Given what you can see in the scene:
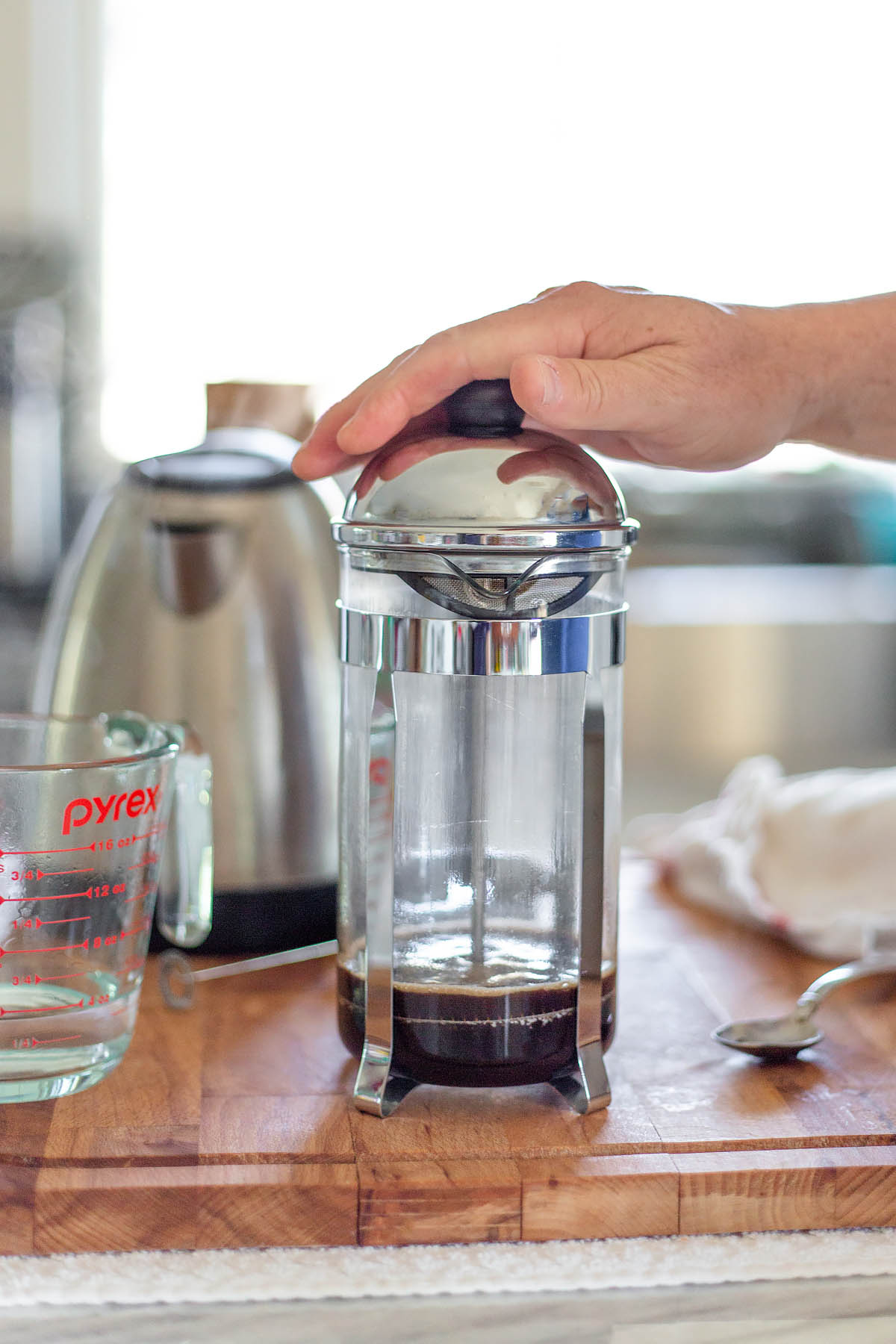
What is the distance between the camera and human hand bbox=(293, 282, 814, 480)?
55 cm

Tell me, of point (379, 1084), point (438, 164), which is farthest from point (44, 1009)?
point (438, 164)

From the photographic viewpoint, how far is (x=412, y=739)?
523 millimetres

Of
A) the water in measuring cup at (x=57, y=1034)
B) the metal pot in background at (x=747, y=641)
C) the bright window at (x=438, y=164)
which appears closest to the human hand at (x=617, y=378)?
the water in measuring cup at (x=57, y=1034)

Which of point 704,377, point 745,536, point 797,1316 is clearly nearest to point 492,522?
point 704,377

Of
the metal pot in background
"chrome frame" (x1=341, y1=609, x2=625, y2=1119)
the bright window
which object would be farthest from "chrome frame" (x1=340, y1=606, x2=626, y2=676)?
the bright window

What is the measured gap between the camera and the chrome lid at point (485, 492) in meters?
0.48

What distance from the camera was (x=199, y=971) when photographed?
662 mm

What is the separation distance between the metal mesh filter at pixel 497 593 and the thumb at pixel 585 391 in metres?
0.07

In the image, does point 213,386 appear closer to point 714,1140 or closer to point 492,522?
point 492,522

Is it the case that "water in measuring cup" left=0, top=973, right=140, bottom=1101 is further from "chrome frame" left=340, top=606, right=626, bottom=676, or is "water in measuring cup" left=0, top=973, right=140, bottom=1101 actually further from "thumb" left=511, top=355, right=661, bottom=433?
"thumb" left=511, top=355, right=661, bottom=433

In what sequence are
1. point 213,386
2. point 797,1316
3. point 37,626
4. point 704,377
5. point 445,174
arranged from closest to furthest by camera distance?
point 797,1316
point 704,377
point 213,386
point 37,626
point 445,174

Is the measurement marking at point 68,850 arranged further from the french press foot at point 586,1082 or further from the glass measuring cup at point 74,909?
the french press foot at point 586,1082

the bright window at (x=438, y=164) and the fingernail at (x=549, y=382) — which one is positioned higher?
the bright window at (x=438, y=164)

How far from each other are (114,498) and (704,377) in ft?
0.97
